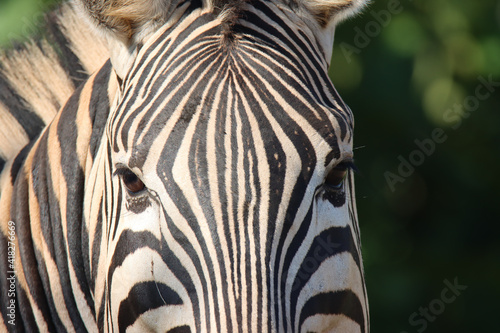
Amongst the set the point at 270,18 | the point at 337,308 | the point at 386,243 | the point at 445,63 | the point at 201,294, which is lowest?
the point at 386,243

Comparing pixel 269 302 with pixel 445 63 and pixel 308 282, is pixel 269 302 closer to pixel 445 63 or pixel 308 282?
pixel 308 282

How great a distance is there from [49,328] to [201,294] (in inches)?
44.0

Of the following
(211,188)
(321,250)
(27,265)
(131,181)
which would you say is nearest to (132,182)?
(131,181)

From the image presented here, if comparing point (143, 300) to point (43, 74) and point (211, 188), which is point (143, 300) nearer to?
point (211, 188)

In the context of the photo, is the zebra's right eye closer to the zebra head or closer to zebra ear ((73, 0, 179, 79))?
the zebra head

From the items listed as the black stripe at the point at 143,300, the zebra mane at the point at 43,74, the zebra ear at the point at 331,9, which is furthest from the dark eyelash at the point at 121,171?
the zebra mane at the point at 43,74

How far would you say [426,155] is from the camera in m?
6.47

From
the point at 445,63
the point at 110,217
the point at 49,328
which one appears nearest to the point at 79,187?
the point at 110,217

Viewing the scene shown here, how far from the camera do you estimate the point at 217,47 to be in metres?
2.23

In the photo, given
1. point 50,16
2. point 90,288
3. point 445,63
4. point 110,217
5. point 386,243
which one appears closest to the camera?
point 110,217

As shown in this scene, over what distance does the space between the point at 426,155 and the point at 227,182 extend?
491 centimetres

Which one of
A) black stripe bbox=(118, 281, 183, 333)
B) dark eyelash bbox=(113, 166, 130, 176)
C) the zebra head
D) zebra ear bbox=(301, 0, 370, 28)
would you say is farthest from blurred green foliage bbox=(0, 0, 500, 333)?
black stripe bbox=(118, 281, 183, 333)

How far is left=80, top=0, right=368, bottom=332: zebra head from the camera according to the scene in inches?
76.8

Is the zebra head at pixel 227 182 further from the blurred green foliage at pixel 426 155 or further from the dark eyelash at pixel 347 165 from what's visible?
the blurred green foliage at pixel 426 155
